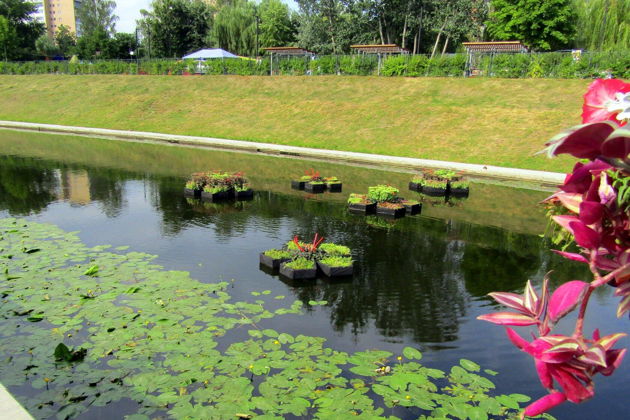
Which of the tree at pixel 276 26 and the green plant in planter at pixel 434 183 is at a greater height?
the tree at pixel 276 26

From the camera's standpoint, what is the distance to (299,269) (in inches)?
452

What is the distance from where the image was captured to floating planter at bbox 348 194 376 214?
57.8 ft

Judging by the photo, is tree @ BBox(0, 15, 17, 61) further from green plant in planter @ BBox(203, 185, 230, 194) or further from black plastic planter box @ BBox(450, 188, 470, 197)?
black plastic planter box @ BBox(450, 188, 470, 197)

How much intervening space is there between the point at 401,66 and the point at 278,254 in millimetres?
34650

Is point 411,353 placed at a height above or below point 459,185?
below

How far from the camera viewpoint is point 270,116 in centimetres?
3912

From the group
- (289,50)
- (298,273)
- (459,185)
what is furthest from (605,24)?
(298,273)

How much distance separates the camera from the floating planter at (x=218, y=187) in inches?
742

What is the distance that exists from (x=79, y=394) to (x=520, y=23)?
60819 mm

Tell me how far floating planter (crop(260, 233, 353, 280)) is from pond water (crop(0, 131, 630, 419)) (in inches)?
12.4

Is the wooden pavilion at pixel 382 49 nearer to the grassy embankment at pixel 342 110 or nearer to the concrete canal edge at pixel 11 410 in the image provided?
the grassy embankment at pixel 342 110

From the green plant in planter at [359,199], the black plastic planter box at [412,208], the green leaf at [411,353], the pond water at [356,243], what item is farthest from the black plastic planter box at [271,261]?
the black plastic planter box at [412,208]

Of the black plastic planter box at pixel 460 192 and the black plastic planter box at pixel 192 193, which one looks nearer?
the black plastic planter box at pixel 192 193

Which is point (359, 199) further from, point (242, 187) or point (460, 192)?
point (460, 192)
